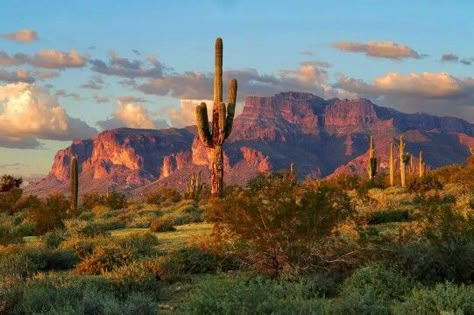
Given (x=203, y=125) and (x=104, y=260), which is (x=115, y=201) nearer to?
(x=203, y=125)

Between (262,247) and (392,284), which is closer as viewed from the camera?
(392,284)

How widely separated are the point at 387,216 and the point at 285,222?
34.1ft

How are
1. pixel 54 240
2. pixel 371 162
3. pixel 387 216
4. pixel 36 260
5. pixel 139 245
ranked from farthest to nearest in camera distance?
pixel 371 162 → pixel 387 216 → pixel 54 240 → pixel 139 245 → pixel 36 260

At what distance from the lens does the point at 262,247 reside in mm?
11148

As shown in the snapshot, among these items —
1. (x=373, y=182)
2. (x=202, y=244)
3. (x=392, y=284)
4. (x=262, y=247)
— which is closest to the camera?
(x=392, y=284)

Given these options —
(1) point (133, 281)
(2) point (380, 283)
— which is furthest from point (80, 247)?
(2) point (380, 283)

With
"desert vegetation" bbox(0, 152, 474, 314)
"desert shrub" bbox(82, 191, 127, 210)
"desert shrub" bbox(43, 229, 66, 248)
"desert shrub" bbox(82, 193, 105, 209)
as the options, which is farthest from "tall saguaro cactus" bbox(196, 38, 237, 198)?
"desert shrub" bbox(82, 193, 105, 209)

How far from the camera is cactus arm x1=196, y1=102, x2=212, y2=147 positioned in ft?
89.0

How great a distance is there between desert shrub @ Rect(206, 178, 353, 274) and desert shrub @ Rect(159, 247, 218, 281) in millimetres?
1565

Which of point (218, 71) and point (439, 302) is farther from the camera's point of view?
point (218, 71)

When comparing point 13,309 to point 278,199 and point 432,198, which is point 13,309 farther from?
point 432,198

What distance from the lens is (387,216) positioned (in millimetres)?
20609

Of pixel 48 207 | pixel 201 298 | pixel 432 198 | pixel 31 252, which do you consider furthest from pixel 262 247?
pixel 48 207

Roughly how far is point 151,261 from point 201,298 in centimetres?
519
